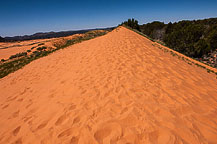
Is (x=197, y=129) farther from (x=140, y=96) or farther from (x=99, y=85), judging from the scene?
(x=99, y=85)

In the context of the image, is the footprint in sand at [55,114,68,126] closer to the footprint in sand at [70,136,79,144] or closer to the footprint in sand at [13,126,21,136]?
the footprint in sand at [70,136,79,144]

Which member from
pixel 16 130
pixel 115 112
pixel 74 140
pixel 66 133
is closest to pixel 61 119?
pixel 66 133

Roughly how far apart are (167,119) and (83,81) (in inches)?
110

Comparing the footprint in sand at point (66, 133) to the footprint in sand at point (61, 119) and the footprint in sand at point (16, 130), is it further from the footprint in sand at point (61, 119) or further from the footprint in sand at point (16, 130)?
the footprint in sand at point (16, 130)

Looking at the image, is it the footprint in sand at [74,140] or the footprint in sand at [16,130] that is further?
the footprint in sand at [16,130]

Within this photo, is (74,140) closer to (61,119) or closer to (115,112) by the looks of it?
(61,119)

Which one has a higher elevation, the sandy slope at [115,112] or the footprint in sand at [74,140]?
the footprint in sand at [74,140]

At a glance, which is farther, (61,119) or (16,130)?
(61,119)

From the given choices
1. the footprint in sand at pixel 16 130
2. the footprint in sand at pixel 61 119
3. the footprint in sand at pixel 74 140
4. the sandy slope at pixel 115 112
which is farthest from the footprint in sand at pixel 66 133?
the footprint in sand at pixel 16 130

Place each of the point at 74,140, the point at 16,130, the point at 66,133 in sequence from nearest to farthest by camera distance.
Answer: the point at 74,140
the point at 66,133
the point at 16,130

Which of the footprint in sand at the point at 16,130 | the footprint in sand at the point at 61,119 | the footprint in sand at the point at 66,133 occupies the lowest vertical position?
the footprint in sand at the point at 16,130

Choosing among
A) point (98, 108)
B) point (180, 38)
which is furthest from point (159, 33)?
point (98, 108)

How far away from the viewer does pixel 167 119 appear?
214 cm

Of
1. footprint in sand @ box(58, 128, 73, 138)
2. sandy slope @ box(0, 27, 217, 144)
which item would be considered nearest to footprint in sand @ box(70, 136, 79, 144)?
sandy slope @ box(0, 27, 217, 144)
